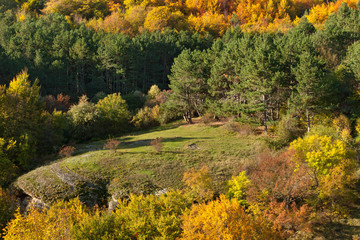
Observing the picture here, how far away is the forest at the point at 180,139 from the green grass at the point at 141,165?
0.19 m

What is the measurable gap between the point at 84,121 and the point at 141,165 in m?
20.0

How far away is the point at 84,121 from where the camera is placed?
4931 cm

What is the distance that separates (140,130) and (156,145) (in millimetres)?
19790

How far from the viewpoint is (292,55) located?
47.4 metres

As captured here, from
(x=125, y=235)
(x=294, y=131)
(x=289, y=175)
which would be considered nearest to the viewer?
(x=125, y=235)

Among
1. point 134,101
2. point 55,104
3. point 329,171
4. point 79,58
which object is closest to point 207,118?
point 134,101

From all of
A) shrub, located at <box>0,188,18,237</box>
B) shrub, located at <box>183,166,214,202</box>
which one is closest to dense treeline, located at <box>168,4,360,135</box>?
shrub, located at <box>183,166,214,202</box>

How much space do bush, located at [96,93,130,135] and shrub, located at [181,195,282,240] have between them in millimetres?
35006

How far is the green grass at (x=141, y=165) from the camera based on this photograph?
29.7m

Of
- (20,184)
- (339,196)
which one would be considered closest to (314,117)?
(339,196)

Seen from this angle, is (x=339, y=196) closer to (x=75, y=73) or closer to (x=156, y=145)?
(x=156, y=145)

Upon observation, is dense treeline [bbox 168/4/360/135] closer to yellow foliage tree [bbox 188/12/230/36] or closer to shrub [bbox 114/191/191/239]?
shrub [bbox 114/191/191/239]

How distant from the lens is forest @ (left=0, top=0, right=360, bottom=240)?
22.4 metres

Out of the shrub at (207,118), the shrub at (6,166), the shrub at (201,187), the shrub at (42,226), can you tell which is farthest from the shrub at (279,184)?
the shrub at (6,166)
